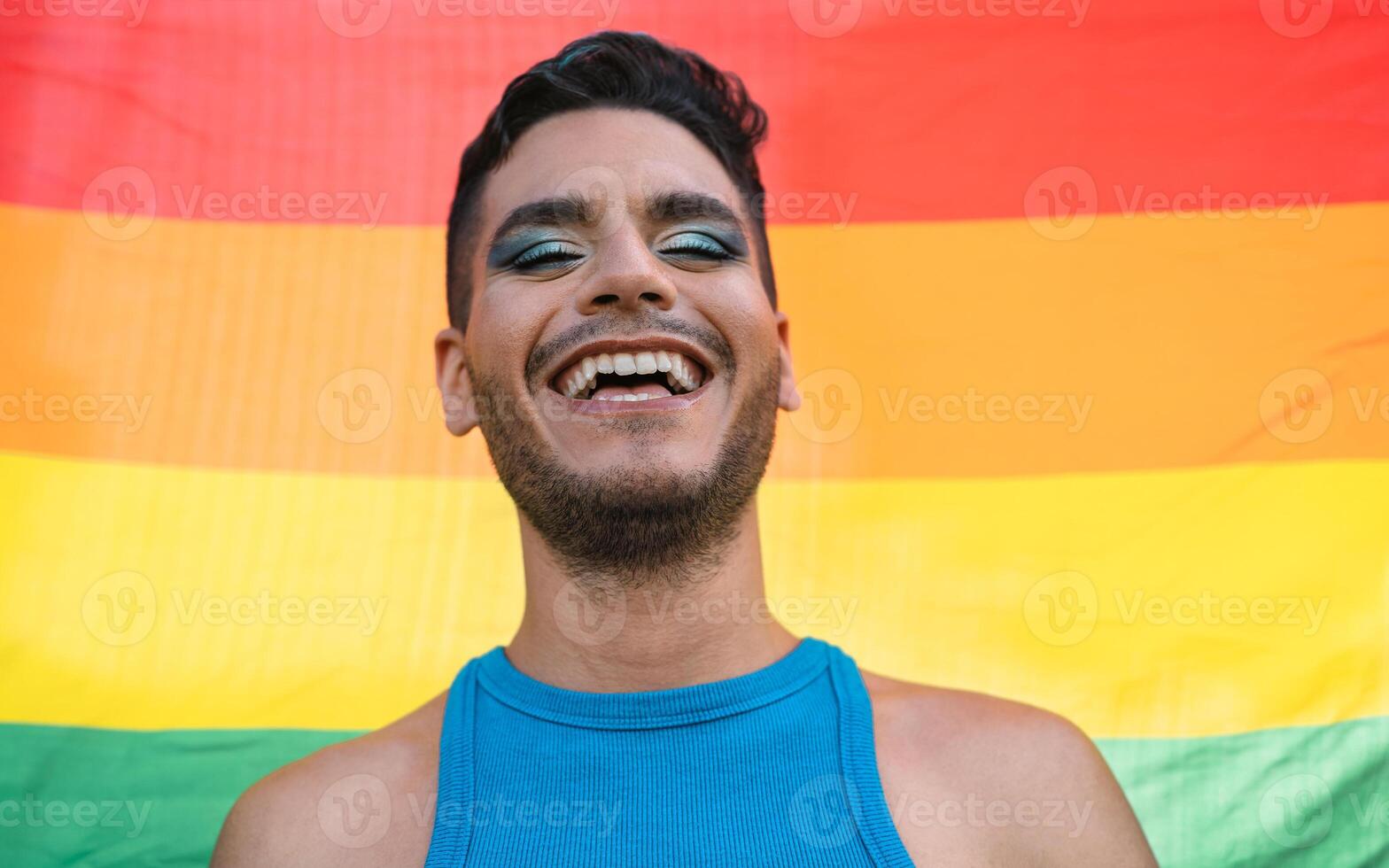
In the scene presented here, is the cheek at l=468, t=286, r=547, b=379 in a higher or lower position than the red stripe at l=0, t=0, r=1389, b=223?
lower

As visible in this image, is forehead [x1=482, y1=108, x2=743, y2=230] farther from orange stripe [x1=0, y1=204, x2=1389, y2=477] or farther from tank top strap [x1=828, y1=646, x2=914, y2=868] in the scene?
tank top strap [x1=828, y1=646, x2=914, y2=868]

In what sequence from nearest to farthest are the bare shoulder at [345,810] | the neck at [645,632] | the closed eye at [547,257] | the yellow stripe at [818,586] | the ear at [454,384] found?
the bare shoulder at [345,810]
the neck at [645,632]
the closed eye at [547,257]
the ear at [454,384]
the yellow stripe at [818,586]

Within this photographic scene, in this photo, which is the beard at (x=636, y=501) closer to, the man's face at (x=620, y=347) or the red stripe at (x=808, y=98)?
the man's face at (x=620, y=347)

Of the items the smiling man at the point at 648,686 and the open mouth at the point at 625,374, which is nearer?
the smiling man at the point at 648,686

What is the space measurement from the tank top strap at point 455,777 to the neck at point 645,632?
136mm

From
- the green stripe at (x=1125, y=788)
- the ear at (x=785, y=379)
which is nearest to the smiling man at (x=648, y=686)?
the ear at (x=785, y=379)

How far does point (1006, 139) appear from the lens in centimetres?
293

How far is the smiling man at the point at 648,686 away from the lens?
6.09 ft

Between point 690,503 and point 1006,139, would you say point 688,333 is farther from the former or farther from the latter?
point 1006,139

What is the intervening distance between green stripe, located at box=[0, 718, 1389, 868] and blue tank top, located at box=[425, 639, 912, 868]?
3.13 feet

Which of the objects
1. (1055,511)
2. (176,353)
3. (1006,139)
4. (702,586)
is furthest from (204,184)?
(1055,511)

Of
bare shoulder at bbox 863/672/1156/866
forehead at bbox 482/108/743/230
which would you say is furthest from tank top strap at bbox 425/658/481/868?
forehead at bbox 482/108/743/230

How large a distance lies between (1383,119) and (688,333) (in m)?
1.86

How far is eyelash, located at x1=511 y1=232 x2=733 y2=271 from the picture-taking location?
213 centimetres
